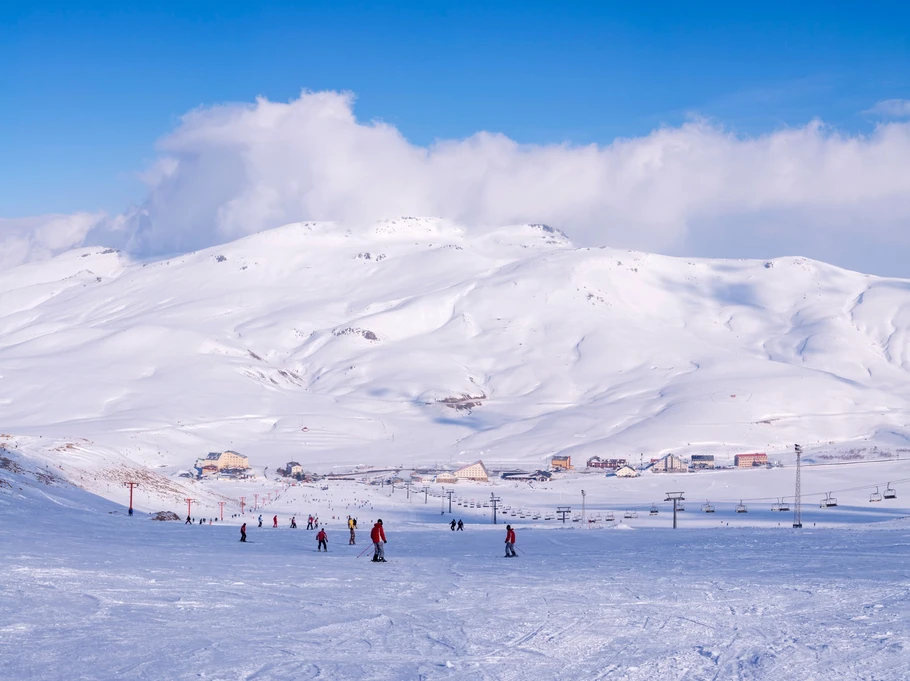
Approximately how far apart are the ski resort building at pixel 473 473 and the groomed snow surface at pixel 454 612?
91.7m

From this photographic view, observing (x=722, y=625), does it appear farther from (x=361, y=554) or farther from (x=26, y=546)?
(x=26, y=546)

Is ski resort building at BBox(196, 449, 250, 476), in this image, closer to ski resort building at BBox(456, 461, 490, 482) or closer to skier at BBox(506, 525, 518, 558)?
ski resort building at BBox(456, 461, 490, 482)

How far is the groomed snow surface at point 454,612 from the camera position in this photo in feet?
40.4

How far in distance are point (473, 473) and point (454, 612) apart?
10818cm

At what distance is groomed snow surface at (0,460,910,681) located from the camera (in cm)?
1230

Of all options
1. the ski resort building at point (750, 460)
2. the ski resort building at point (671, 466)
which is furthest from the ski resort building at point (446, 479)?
the ski resort building at point (750, 460)

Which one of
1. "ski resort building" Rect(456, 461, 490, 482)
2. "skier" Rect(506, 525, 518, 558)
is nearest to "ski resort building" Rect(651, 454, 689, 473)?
"ski resort building" Rect(456, 461, 490, 482)

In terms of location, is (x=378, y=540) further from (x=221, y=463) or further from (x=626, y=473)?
(x=221, y=463)

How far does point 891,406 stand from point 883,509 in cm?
A: 13644

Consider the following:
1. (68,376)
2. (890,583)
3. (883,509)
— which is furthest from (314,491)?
(68,376)

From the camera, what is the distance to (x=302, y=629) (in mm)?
15148

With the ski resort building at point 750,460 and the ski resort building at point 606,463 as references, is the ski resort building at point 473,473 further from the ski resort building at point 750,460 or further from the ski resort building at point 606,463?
the ski resort building at point 750,460

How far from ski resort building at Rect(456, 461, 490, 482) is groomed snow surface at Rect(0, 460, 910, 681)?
9175 cm

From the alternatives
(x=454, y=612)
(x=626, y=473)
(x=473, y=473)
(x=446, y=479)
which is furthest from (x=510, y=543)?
(x=473, y=473)
